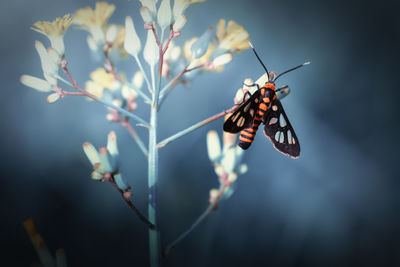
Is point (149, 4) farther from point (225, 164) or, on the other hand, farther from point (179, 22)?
point (225, 164)

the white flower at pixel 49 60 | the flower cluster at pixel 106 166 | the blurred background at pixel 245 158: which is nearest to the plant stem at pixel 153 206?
the flower cluster at pixel 106 166

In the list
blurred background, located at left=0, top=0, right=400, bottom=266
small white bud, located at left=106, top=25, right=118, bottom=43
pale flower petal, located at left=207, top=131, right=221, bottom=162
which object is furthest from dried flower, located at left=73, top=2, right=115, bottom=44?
blurred background, located at left=0, top=0, right=400, bottom=266

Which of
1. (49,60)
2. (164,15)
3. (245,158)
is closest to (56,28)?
(49,60)

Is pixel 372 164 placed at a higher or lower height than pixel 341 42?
lower

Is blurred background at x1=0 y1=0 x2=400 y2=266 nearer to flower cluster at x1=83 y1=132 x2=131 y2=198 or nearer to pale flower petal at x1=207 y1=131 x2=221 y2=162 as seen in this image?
pale flower petal at x1=207 y1=131 x2=221 y2=162

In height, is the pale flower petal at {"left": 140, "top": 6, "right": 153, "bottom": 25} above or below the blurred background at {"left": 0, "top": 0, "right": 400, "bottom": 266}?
above

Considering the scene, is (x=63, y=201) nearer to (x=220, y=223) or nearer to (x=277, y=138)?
(x=220, y=223)

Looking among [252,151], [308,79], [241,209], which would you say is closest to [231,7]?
[308,79]
